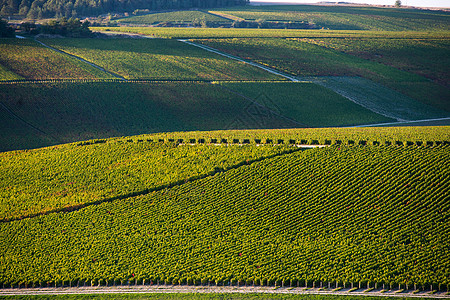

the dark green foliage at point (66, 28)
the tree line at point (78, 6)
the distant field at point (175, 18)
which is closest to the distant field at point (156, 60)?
the dark green foliage at point (66, 28)

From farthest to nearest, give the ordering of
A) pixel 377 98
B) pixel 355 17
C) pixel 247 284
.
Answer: pixel 355 17 < pixel 377 98 < pixel 247 284

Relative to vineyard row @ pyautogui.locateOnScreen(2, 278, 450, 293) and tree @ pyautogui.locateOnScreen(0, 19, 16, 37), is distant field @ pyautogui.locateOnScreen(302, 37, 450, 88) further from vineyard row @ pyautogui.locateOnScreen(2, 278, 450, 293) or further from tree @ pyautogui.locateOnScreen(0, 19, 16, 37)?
vineyard row @ pyautogui.locateOnScreen(2, 278, 450, 293)

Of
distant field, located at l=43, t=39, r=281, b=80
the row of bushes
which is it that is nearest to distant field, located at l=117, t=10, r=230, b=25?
distant field, located at l=43, t=39, r=281, b=80

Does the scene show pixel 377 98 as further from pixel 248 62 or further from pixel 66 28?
pixel 66 28

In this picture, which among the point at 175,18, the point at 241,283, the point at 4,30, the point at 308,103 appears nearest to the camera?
the point at 241,283

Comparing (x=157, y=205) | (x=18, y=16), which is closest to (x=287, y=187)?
(x=157, y=205)

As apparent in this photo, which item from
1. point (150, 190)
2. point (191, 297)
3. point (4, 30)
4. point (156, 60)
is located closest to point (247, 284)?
point (191, 297)
